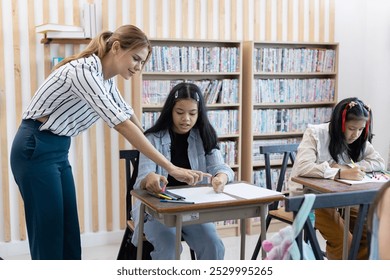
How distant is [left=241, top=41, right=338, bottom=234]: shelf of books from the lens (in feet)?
13.5

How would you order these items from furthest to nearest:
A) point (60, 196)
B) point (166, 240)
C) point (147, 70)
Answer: point (147, 70) → point (166, 240) → point (60, 196)

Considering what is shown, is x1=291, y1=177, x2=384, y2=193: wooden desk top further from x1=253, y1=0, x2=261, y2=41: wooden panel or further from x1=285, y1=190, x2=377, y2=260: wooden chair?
x1=253, y1=0, x2=261, y2=41: wooden panel

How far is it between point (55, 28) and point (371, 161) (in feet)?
7.43

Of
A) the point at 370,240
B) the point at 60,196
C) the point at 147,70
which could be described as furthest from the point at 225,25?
the point at 370,240

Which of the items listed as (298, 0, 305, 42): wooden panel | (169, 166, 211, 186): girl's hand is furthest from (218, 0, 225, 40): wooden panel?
(169, 166, 211, 186): girl's hand

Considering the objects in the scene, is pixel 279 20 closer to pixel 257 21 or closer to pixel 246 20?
pixel 257 21

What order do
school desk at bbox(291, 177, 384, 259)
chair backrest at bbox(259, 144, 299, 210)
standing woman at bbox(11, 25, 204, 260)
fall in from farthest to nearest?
1. chair backrest at bbox(259, 144, 299, 210)
2. school desk at bbox(291, 177, 384, 259)
3. standing woman at bbox(11, 25, 204, 260)

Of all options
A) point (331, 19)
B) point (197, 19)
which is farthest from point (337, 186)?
point (331, 19)

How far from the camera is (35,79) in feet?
11.8

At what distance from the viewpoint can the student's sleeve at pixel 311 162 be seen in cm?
275

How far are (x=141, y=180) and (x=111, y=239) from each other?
1597 mm

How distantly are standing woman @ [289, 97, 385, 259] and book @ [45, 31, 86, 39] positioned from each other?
5.83ft

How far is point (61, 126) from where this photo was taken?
88.7 inches

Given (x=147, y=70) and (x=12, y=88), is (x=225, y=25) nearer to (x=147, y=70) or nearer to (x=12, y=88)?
(x=147, y=70)
